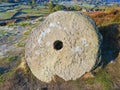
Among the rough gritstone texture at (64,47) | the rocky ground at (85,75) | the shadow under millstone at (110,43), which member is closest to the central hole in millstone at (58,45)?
the rough gritstone texture at (64,47)

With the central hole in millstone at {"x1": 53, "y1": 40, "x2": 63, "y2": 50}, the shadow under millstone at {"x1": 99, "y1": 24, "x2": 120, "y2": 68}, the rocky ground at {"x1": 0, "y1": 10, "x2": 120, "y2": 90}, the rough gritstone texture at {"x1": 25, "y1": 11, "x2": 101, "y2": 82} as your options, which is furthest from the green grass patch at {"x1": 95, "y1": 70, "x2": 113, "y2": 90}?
the central hole in millstone at {"x1": 53, "y1": 40, "x2": 63, "y2": 50}

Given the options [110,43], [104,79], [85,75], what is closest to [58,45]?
[85,75]

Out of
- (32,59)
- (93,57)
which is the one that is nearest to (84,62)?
(93,57)

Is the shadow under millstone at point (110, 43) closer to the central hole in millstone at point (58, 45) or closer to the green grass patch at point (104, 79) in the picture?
the green grass patch at point (104, 79)

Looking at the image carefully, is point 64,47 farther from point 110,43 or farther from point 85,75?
point 110,43

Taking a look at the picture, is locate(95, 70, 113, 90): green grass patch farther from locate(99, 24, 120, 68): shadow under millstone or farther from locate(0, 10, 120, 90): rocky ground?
locate(99, 24, 120, 68): shadow under millstone

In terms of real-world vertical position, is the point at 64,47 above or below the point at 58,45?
above
